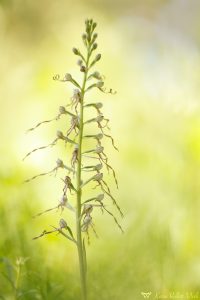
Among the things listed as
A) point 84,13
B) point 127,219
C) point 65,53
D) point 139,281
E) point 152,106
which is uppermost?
point 84,13

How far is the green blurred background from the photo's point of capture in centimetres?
130

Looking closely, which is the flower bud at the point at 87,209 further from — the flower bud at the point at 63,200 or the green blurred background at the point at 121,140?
the green blurred background at the point at 121,140

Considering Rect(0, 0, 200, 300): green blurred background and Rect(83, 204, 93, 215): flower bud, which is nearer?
Rect(83, 204, 93, 215): flower bud

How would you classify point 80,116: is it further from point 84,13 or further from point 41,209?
point 84,13

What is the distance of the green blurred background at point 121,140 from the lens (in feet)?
4.28

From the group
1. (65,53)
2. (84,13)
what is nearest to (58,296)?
(65,53)

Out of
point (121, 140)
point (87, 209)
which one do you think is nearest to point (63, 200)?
point (87, 209)

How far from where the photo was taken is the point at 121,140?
176cm

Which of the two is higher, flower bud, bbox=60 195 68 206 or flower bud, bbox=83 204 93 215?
flower bud, bbox=60 195 68 206

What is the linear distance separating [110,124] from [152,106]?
0.15 m

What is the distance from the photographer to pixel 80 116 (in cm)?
90

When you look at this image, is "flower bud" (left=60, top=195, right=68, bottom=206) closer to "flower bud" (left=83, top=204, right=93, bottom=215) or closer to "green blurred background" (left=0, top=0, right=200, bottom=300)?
"flower bud" (left=83, top=204, right=93, bottom=215)

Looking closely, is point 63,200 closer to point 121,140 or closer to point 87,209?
point 87,209

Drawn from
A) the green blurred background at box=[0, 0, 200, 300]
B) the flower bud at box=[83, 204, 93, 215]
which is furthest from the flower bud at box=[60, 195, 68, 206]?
the green blurred background at box=[0, 0, 200, 300]
